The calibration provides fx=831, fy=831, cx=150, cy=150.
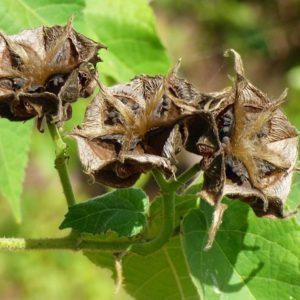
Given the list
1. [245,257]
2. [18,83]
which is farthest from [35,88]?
[245,257]

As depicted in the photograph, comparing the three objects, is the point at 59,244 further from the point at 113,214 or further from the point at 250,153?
the point at 250,153

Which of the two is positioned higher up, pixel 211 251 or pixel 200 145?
pixel 200 145

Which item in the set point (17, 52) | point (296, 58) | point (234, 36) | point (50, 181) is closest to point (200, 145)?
point (17, 52)

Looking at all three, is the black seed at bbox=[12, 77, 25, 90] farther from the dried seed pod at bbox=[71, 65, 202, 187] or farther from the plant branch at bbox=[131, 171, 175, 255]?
the plant branch at bbox=[131, 171, 175, 255]

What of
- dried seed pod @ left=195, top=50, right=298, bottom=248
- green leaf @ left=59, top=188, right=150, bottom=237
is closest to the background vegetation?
green leaf @ left=59, top=188, right=150, bottom=237

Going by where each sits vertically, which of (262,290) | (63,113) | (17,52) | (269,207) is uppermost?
(17,52)

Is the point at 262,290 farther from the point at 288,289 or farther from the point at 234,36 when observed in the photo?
the point at 234,36
